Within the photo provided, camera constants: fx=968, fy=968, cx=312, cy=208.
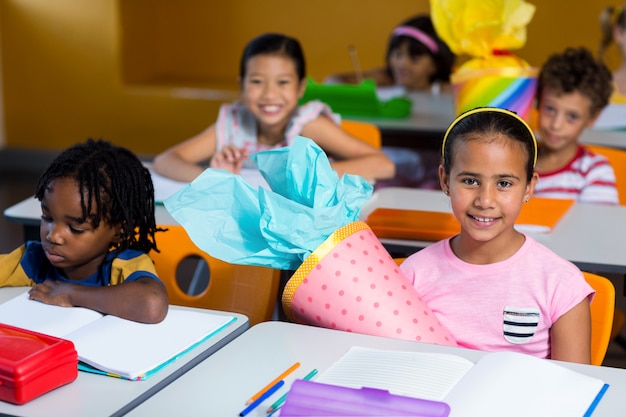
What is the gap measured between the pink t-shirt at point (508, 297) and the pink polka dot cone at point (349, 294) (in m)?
0.17

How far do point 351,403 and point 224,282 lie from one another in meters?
0.88

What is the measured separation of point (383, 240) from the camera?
7.06 ft

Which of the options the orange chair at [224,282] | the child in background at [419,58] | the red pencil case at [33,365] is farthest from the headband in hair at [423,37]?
the red pencil case at [33,365]

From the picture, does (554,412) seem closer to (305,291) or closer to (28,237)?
(305,291)

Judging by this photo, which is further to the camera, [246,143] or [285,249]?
[246,143]

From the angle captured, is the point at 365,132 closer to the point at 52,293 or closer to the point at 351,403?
the point at 52,293

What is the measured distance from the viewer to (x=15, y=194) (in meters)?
5.07

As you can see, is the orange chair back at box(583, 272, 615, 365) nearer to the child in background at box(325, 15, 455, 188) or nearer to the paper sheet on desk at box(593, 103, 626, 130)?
the paper sheet on desk at box(593, 103, 626, 130)

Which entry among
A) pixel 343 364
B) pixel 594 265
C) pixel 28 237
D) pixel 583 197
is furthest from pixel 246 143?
pixel 343 364

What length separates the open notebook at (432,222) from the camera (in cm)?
215

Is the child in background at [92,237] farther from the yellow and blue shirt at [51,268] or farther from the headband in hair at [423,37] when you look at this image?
the headband in hair at [423,37]

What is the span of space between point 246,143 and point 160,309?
1262 millimetres

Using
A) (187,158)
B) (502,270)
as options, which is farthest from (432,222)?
(187,158)

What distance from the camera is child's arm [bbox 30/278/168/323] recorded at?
157cm
